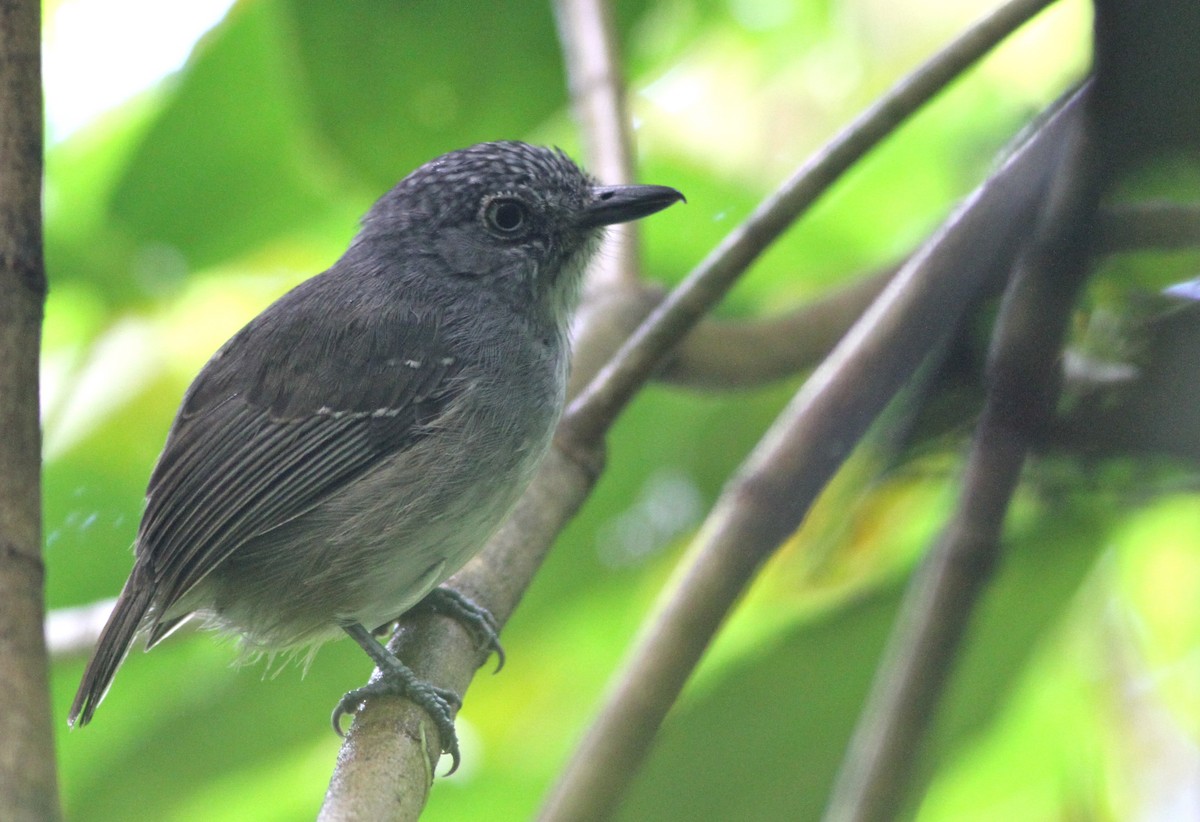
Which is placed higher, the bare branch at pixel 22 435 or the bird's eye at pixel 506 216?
the bare branch at pixel 22 435

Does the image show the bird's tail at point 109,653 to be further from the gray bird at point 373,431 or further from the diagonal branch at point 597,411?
the diagonal branch at point 597,411

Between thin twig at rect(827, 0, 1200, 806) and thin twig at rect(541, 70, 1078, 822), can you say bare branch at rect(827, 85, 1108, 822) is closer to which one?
thin twig at rect(827, 0, 1200, 806)

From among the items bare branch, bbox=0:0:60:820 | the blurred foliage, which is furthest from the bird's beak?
bare branch, bbox=0:0:60:820

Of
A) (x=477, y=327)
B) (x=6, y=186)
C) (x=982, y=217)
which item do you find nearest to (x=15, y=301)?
(x=6, y=186)

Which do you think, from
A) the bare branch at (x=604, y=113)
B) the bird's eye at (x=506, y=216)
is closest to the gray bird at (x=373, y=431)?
the bird's eye at (x=506, y=216)

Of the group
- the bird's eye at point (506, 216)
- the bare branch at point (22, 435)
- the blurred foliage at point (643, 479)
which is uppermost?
the bare branch at point (22, 435)

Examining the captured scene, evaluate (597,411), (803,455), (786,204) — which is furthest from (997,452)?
(597,411)

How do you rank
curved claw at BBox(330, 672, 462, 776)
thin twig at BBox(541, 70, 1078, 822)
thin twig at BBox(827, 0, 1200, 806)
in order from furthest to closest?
curved claw at BBox(330, 672, 462, 776), thin twig at BBox(541, 70, 1078, 822), thin twig at BBox(827, 0, 1200, 806)
